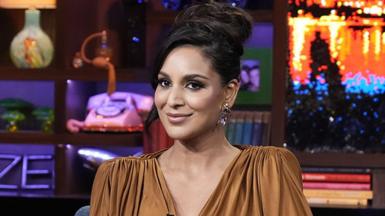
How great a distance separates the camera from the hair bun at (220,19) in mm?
1406

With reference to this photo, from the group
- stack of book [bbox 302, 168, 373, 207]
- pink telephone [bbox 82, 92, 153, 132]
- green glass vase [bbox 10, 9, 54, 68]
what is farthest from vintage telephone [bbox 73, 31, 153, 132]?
stack of book [bbox 302, 168, 373, 207]

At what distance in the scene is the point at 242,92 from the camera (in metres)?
3.46

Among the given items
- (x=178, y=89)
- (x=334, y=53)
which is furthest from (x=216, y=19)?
(x=334, y=53)

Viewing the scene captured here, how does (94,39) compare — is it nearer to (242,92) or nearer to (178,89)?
(242,92)

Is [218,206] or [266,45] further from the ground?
[266,45]

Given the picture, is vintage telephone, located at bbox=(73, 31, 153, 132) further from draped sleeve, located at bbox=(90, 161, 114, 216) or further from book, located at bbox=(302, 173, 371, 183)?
draped sleeve, located at bbox=(90, 161, 114, 216)

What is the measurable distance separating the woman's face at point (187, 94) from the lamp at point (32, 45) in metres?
2.22

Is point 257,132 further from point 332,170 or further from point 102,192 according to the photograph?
point 102,192

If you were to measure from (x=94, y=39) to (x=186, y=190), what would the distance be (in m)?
2.29


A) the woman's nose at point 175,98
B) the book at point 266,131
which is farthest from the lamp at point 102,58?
the woman's nose at point 175,98

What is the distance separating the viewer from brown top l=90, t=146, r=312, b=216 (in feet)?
4.53

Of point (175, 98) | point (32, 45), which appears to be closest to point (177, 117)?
point (175, 98)

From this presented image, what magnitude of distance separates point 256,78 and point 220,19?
205 cm

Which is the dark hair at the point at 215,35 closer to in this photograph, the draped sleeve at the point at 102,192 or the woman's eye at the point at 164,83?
the woman's eye at the point at 164,83
